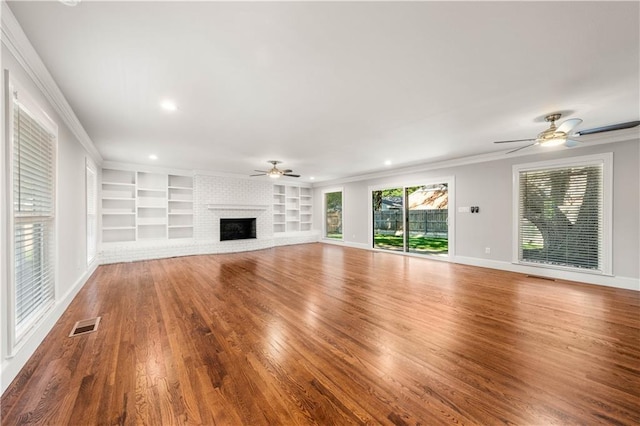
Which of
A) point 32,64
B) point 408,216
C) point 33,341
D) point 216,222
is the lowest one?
point 33,341

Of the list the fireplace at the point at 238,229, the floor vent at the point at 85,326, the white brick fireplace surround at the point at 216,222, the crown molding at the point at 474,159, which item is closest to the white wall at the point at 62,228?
the floor vent at the point at 85,326

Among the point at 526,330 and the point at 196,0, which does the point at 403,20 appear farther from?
the point at 526,330

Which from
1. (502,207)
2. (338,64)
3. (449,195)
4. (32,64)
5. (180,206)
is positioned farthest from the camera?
(180,206)

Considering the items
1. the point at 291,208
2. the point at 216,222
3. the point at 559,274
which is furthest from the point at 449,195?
the point at 216,222

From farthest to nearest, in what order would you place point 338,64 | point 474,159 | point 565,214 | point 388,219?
point 388,219 → point 474,159 → point 565,214 → point 338,64

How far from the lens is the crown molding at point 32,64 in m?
1.72

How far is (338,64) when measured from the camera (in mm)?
2238

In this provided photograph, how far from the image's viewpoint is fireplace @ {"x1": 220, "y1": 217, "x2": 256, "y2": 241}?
834cm

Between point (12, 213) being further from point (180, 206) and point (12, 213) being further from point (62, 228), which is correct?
point (180, 206)

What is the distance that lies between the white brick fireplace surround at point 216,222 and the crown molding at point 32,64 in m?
4.01

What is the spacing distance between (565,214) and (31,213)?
780cm

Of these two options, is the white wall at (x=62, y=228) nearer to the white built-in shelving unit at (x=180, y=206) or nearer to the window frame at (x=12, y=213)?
the window frame at (x=12, y=213)

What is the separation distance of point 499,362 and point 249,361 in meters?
2.13

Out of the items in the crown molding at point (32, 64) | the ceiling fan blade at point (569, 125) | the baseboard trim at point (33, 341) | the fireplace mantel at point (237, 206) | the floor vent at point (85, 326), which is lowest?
the floor vent at point (85, 326)
